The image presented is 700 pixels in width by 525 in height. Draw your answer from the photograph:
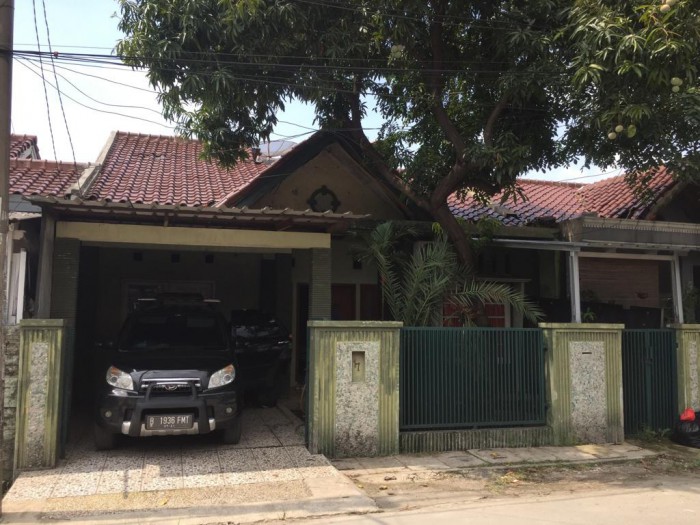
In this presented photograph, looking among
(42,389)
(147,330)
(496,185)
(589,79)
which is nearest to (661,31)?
(589,79)

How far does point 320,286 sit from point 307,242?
0.67 metres

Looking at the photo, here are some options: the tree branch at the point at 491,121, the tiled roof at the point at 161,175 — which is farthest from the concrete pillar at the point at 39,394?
the tree branch at the point at 491,121

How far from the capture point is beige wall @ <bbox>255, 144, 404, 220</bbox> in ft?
35.1

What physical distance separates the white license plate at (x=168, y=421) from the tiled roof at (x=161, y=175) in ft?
11.0

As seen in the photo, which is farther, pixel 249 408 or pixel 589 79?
pixel 249 408

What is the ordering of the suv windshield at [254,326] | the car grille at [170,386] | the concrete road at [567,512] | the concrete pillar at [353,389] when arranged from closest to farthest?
the concrete road at [567,512] < the car grille at [170,386] < the concrete pillar at [353,389] < the suv windshield at [254,326]

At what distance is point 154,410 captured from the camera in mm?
6461

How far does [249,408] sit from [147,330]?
245cm

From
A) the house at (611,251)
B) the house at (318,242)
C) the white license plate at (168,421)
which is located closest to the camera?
the white license plate at (168,421)

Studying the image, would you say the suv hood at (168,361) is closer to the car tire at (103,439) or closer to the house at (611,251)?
the car tire at (103,439)

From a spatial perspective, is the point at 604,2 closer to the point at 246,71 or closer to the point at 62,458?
the point at 246,71

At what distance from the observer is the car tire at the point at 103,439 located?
6.68m

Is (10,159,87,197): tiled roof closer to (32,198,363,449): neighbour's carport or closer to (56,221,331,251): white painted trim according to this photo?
(32,198,363,449): neighbour's carport

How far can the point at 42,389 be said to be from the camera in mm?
6227
